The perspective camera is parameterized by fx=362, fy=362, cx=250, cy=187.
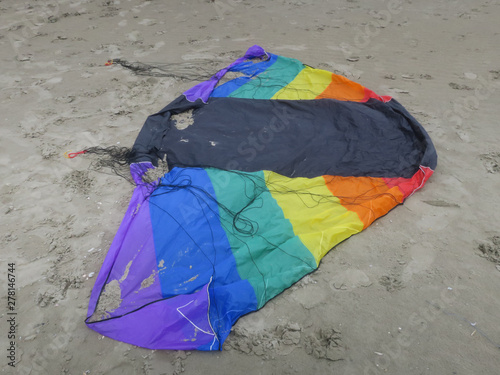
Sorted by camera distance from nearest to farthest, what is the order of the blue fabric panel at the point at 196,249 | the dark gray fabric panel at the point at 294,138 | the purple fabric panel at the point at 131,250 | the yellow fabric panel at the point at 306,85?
the blue fabric panel at the point at 196,249 → the purple fabric panel at the point at 131,250 → the dark gray fabric panel at the point at 294,138 → the yellow fabric panel at the point at 306,85

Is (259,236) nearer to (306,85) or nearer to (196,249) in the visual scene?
(196,249)

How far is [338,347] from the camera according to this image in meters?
1.92

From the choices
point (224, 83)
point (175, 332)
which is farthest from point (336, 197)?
point (224, 83)

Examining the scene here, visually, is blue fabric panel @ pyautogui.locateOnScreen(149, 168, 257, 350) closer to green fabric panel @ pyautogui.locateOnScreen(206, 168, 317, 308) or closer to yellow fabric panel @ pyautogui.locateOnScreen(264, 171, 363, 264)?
green fabric panel @ pyautogui.locateOnScreen(206, 168, 317, 308)

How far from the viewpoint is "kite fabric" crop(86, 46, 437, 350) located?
2.07m

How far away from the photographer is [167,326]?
6.39 feet

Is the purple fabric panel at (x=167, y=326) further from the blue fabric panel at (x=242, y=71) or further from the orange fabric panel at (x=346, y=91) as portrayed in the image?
the orange fabric panel at (x=346, y=91)

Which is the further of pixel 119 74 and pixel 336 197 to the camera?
pixel 119 74

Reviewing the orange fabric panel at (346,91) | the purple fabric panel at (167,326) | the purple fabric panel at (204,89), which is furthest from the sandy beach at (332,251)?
the orange fabric panel at (346,91)

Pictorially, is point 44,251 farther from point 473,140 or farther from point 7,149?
point 473,140

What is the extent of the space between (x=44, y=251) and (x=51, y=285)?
301 millimetres

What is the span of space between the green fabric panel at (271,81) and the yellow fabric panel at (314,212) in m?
1.29

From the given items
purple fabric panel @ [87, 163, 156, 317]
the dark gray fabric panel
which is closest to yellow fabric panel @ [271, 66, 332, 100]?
the dark gray fabric panel

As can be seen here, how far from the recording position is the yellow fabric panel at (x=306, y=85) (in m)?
3.81
